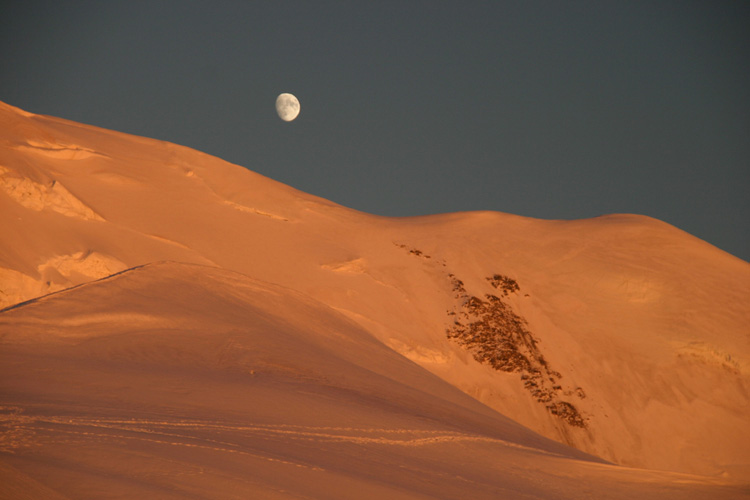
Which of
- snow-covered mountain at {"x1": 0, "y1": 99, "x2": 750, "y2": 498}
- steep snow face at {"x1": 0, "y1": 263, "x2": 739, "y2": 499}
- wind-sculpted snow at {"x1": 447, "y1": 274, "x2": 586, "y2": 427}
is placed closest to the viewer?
steep snow face at {"x1": 0, "y1": 263, "x2": 739, "y2": 499}

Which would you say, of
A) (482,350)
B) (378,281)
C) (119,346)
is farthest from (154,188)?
(119,346)

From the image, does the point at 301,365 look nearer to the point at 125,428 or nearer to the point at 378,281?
the point at 125,428

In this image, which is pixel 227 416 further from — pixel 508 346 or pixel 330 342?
pixel 508 346

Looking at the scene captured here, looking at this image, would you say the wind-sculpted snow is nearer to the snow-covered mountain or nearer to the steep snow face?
the snow-covered mountain

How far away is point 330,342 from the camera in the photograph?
9.59 metres

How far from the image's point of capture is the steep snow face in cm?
409

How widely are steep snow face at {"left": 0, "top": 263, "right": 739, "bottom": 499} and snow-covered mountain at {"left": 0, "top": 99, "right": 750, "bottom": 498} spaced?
29 mm

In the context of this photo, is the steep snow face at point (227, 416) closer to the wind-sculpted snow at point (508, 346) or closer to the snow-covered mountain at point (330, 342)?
the snow-covered mountain at point (330, 342)

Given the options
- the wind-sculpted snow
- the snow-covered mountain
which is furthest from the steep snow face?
the wind-sculpted snow

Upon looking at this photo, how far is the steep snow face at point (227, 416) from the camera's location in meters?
4.09

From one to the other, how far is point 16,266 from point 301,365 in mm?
5769

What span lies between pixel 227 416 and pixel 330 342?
413 cm

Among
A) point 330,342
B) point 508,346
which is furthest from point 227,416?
point 508,346

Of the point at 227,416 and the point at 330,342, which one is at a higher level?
the point at 330,342
